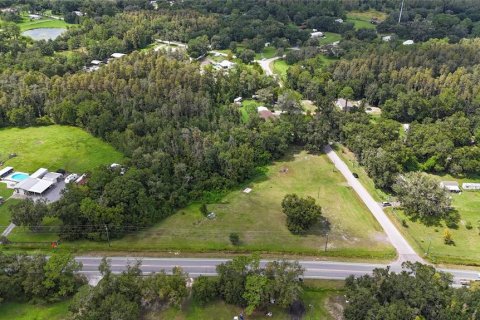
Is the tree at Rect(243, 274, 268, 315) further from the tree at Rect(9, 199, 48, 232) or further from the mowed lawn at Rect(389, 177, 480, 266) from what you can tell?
the tree at Rect(9, 199, 48, 232)

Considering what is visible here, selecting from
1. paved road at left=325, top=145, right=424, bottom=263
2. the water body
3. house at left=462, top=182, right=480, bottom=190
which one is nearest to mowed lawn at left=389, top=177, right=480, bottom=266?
paved road at left=325, top=145, right=424, bottom=263

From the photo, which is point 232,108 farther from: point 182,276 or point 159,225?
point 182,276

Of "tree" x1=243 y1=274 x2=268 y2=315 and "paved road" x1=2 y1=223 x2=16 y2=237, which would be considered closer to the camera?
"tree" x1=243 y1=274 x2=268 y2=315

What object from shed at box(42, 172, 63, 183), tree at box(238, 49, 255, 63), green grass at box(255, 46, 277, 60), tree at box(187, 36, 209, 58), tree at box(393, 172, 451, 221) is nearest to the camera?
tree at box(393, 172, 451, 221)

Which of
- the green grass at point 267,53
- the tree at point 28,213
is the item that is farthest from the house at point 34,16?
the tree at point 28,213

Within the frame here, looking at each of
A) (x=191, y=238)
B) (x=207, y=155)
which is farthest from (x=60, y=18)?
(x=191, y=238)

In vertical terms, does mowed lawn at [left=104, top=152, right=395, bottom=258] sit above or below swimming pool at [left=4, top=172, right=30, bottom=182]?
below

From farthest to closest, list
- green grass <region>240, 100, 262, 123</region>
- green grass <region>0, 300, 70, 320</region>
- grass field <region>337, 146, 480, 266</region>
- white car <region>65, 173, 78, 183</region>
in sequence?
green grass <region>240, 100, 262, 123</region>
white car <region>65, 173, 78, 183</region>
grass field <region>337, 146, 480, 266</region>
green grass <region>0, 300, 70, 320</region>

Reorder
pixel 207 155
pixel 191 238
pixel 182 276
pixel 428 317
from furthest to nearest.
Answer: pixel 207 155 → pixel 191 238 → pixel 182 276 → pixel 428 317
